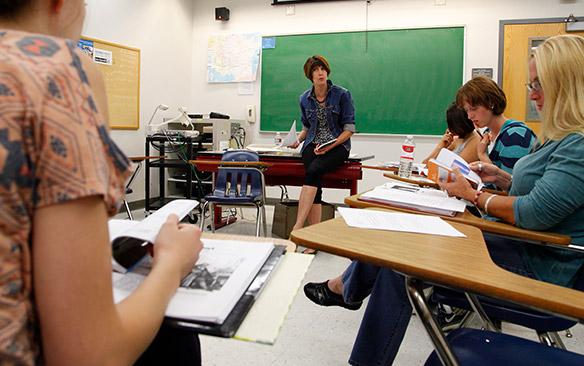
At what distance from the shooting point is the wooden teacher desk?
10.9ft

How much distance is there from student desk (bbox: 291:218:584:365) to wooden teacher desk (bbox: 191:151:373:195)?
7.81 feet

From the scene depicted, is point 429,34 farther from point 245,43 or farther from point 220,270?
point 220,270

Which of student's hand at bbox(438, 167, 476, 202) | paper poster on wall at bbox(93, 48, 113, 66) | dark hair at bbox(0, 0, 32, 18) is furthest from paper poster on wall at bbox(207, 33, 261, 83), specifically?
dark hair at bbox(0, 0, 32, 18)

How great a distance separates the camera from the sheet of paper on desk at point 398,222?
94 cm

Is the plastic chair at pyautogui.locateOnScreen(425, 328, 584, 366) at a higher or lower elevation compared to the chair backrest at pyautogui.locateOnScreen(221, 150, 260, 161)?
lower

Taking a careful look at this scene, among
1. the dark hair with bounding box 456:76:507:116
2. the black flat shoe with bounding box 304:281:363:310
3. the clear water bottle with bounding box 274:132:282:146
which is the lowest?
the black flat shoe with bounding box 304:281:363:310

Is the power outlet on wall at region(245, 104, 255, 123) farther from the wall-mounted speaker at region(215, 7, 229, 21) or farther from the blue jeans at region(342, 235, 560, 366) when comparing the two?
the blue jeans at region(342, 235, 560, 366)

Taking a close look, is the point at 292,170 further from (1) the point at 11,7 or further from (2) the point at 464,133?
(1) the point at 11,7

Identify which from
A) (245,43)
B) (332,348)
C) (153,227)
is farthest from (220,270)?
(245,43)

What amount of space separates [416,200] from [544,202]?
0.36 m

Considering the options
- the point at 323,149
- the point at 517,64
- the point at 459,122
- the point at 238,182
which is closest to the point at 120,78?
the point at 238,182

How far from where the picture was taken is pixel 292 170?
11.6ft

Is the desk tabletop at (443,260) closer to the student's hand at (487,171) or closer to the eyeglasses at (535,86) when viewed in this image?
the eyeglasses at (535,86)

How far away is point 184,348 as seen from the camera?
2.46ft
